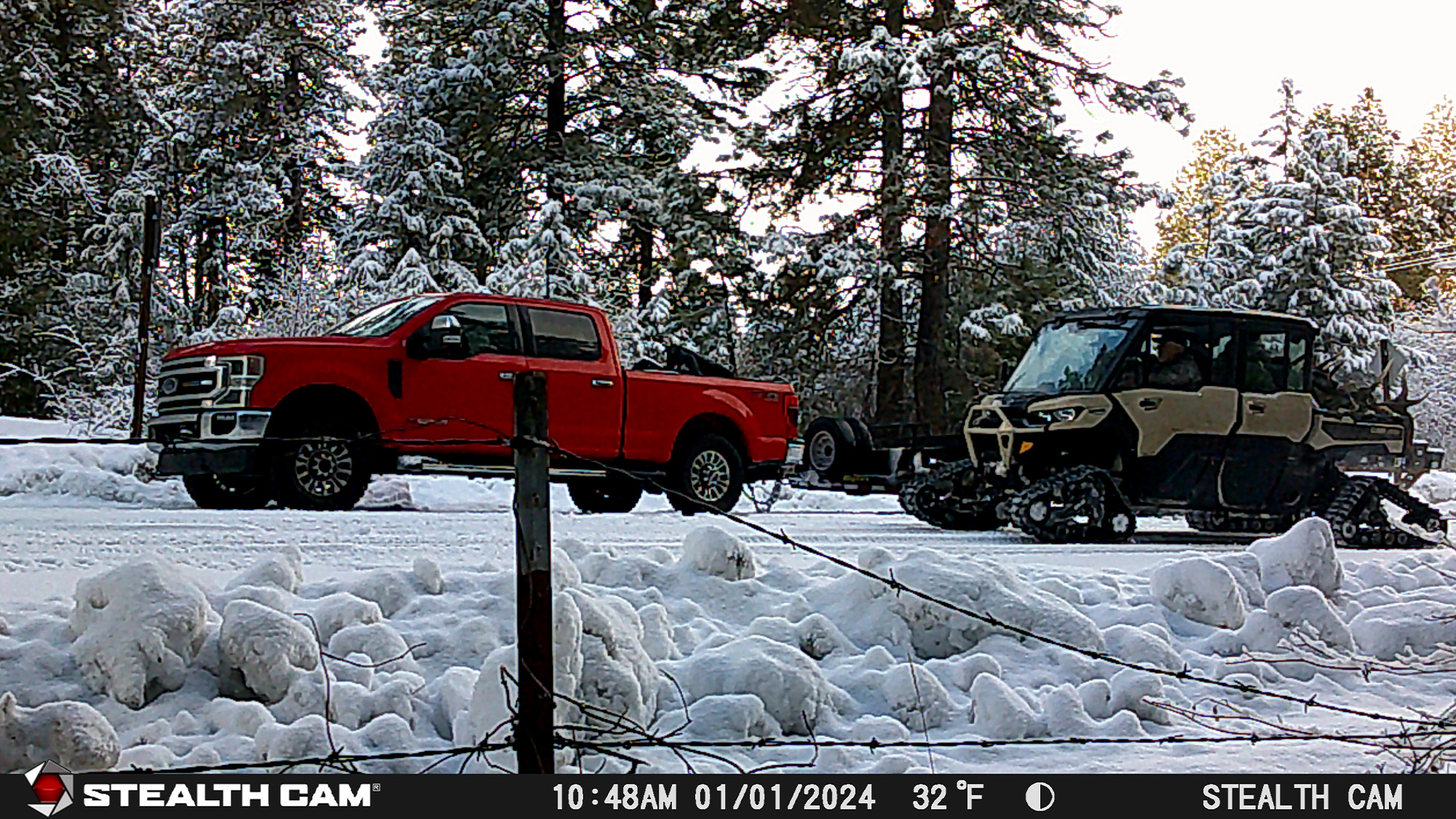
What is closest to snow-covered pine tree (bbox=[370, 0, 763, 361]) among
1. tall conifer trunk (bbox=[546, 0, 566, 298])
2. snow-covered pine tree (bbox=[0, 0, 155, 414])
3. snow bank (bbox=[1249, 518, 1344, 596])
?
tall conifer trunk (bbox=[546, 0, 566, 298])

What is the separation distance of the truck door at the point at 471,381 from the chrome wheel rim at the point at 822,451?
14.5 ft

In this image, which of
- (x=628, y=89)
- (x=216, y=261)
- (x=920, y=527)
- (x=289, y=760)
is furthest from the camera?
(x=216, y=261)

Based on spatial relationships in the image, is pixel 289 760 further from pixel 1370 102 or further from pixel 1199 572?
pixel 1370 102

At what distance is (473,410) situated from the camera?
474 inches

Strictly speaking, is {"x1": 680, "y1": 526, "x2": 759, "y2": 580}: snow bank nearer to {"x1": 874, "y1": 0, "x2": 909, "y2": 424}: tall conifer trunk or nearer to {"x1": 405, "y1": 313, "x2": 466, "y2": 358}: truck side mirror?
{"x1": 405, "y1": 313, "x2": 466, "y2": 358}: truck side mirror

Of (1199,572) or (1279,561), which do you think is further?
(1279,561)

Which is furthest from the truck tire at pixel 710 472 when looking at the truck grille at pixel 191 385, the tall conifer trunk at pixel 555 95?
the tall conifer trunk at pixel 555 95

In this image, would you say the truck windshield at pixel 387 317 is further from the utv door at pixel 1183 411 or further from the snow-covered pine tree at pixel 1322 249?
the snow-covered pine tree at pixel 1322 249

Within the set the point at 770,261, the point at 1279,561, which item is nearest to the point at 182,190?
the point at 770,261

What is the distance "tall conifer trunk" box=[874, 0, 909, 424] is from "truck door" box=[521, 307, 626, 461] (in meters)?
10.6

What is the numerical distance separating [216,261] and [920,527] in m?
23.4
